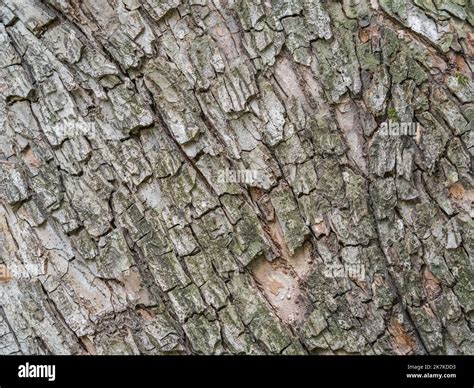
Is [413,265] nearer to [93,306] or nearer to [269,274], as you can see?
[269,274]

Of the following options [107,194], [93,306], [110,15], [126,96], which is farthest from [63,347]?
[110,15]

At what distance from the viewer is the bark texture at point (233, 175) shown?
9.66 ft

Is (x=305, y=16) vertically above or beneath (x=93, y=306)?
above

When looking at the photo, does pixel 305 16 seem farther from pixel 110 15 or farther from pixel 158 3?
pixel 110 15

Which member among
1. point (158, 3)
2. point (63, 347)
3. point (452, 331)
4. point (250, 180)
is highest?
point (158, 3)

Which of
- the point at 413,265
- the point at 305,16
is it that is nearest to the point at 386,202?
the point at 413,265

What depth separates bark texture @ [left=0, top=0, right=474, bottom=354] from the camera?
2943 mm

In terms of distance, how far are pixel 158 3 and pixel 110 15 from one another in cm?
25

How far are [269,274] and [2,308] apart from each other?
1.31 meters

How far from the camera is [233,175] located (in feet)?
9.94

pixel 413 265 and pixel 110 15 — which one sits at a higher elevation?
pixel 110 15

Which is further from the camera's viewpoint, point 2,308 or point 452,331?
point 2,308

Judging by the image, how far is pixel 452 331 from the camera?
9.48 feet

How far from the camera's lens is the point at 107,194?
3049mm
